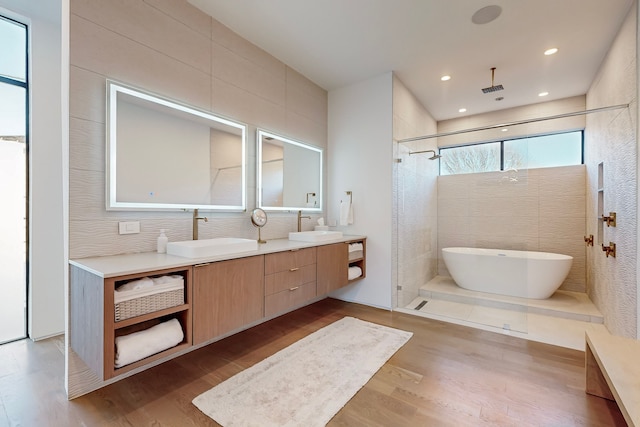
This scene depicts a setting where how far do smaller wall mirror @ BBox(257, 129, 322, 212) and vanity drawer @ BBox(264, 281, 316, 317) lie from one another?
3.02 feet

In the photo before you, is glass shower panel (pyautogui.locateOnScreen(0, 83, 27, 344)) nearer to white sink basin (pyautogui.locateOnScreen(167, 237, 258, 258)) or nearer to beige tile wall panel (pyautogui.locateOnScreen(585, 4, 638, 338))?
white sink basin (pyautogui.locateOnScreen(167, 237, 258, 258))

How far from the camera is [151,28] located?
207cm

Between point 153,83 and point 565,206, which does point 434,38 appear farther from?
point 565,206

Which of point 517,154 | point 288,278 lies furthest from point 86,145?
point 517,154

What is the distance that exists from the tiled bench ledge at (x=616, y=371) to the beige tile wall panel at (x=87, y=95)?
3.04 metres

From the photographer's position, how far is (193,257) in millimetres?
1790

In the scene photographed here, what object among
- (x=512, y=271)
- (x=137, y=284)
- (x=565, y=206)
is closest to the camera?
(x=137, y=284)

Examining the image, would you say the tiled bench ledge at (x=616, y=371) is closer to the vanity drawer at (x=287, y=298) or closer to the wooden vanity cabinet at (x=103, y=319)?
the vanity drawer at (x=287, y=298)

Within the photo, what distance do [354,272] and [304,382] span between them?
5.14 feet

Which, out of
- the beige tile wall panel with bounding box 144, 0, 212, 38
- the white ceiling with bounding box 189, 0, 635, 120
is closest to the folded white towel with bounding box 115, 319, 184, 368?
the beige tile wall panel with bounding box 144, 0, 212, 38

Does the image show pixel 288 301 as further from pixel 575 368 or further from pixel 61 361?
pixel 575 368

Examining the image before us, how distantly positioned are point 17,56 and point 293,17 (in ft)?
7.87

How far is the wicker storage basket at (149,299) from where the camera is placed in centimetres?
147

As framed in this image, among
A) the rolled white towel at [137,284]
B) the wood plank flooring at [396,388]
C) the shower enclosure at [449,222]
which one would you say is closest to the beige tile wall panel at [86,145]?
the rolled white towel at [137,284]
